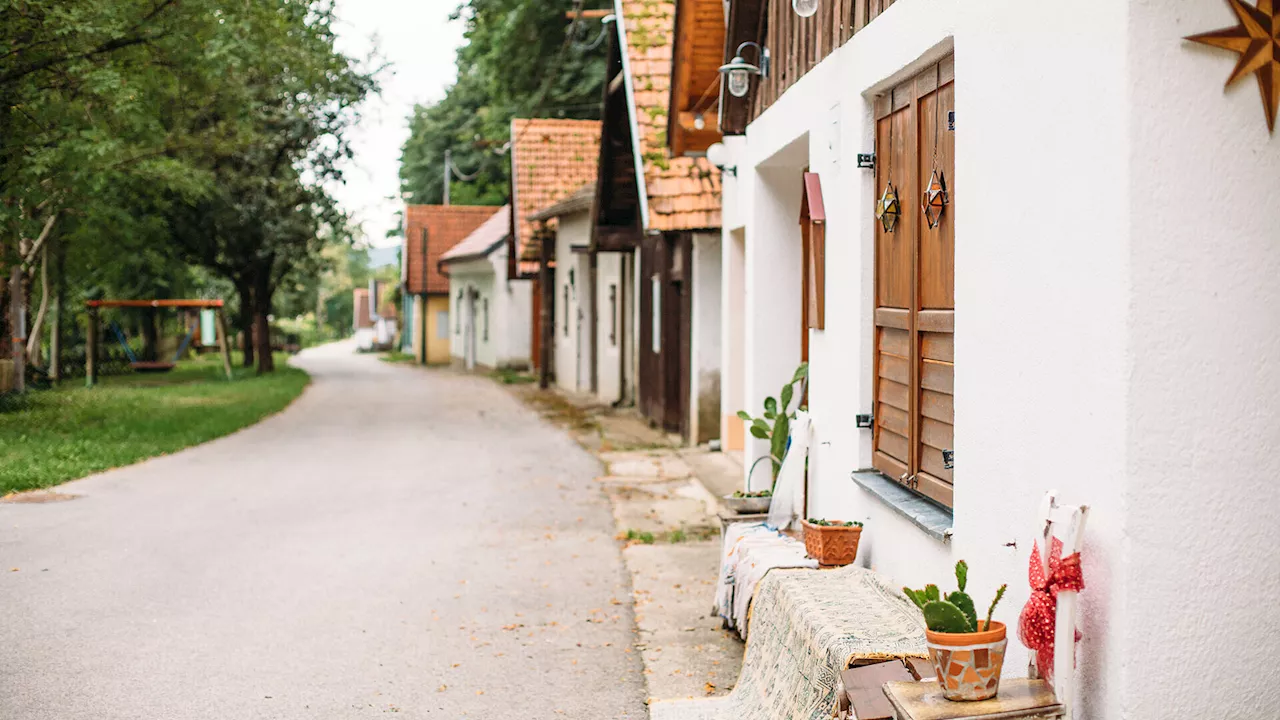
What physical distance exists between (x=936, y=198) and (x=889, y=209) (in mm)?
652

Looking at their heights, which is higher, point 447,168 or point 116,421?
point 447,168

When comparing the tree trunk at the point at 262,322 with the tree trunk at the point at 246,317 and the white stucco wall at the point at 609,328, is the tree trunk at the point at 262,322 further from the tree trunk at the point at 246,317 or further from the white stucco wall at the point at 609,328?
the white stucco wall at the point at 609,328

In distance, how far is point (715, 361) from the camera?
1448 centimetres

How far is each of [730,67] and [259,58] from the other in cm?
949

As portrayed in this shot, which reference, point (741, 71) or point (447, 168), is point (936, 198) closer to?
point (741, 71)

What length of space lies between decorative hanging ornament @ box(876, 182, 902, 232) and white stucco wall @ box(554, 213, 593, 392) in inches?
711

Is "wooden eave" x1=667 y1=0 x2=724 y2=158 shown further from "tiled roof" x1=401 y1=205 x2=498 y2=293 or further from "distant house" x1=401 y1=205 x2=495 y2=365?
"tiled roof" x1=401 y1=205 x2=498 y2=293

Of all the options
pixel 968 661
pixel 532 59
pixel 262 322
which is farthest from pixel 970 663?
pixel 262 322

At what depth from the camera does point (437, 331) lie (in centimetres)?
4538

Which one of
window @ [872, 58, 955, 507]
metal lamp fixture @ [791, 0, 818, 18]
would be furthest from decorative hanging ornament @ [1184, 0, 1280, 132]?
metal lamp fixture @ [791, 0, 818, 18]

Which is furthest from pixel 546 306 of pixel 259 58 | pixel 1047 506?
pixel 1047 506

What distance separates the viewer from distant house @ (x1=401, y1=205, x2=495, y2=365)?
44031 millimetres

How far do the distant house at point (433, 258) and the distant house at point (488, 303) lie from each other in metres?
2.16

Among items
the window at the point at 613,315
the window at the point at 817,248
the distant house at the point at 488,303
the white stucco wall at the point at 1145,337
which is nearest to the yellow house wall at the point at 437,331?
the distant house at the point at 488,303
